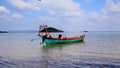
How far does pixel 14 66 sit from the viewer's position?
704 inches

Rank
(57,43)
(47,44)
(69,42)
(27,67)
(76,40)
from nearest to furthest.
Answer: (27,67)
(47,44)
(57,43)
(69,42)
(76,40)

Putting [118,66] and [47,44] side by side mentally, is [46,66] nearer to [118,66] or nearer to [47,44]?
[118,66]

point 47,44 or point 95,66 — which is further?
point 47,44

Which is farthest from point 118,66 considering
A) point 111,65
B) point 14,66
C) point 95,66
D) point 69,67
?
point 14,66

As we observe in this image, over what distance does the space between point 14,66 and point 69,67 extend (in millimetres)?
4914

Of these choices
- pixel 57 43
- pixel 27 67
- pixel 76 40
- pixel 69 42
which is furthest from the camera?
pixel 76 40

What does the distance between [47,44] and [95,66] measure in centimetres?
2484

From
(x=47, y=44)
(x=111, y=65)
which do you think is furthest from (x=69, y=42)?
(x=111, y=65)

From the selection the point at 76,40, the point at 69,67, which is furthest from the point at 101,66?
the point at 76,40

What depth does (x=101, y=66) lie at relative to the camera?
17.7 metres

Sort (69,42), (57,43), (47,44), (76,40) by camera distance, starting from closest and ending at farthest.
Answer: (47,44), (57,43), (69,42), (76,40)

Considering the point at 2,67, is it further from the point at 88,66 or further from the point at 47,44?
the point at 47,44

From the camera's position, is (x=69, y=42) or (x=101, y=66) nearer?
(x=101, y=66)

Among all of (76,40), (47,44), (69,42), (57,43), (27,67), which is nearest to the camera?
(27,67)
